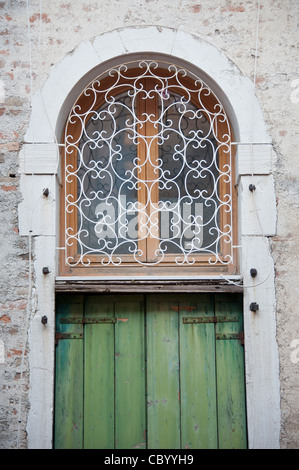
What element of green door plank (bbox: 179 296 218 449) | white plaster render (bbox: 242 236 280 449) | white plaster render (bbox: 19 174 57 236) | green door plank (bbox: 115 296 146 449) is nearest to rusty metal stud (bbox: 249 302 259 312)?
white plaster render (bbox: 242 236 280 449)

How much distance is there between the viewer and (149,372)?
414cm

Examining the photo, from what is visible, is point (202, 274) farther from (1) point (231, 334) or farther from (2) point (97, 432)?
(2) point (97, 432)

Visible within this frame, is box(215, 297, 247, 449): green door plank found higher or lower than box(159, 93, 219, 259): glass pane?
lower

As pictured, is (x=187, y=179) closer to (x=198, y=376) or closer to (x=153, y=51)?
(x=153, y=51)

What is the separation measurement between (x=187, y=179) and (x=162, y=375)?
153 cm

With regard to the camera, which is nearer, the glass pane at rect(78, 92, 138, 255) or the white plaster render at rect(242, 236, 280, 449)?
the white plaster render at rect(242, 236, 280, 449)

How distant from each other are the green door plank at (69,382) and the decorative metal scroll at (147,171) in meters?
0.37

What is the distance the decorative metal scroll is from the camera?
14.2ft

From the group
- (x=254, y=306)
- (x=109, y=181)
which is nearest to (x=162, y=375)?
(x=254, y=306)

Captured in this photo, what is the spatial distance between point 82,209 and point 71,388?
137 cm

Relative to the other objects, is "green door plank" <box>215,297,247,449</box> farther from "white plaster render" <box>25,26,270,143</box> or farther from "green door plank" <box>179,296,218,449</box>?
"white plaster render" <box>25,26,270,143</box>

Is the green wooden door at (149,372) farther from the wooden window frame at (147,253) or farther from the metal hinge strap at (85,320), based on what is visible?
the wooden window frame at (147,253)

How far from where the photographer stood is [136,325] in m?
4.20

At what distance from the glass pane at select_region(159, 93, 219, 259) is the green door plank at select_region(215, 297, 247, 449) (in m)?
0.51
